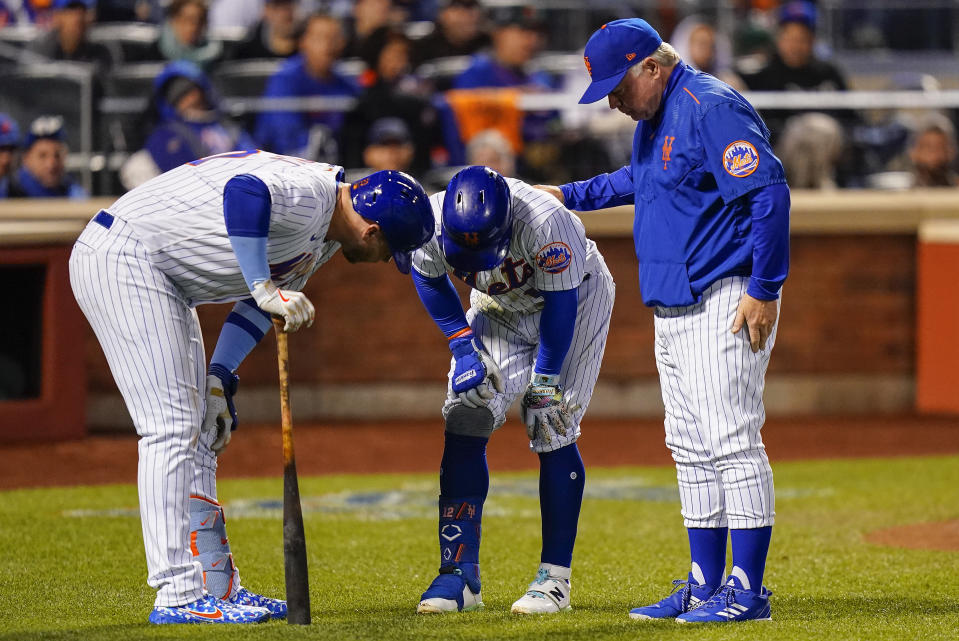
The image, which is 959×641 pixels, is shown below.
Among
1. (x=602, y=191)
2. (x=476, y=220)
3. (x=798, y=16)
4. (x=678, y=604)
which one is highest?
(x=798, y=16)

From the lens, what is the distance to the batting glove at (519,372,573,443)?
181 inches

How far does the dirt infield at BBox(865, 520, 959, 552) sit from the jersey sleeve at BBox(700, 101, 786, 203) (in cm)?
275

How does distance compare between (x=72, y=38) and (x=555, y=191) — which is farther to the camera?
(x=72, y=38)

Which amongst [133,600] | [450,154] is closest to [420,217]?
A: [133,600]

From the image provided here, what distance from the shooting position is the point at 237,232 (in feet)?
13.3

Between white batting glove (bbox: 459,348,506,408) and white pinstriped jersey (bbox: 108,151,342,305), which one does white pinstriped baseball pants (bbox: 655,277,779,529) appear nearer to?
white batting glove (bbox: 459,348,506,408)

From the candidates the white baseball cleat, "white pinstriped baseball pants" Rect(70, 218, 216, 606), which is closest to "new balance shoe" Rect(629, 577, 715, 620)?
the white baseball cleat

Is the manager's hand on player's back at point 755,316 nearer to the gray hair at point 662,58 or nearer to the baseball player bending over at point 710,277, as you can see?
the baseball player bending over at point 710,277

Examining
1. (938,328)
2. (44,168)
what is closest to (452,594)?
(44,168)

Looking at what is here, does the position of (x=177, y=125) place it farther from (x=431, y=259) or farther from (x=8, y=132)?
(x=431, y=259)

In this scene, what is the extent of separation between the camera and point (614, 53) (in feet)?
14.4

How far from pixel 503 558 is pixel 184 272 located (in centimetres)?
231

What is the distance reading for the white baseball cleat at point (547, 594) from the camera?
460 cm

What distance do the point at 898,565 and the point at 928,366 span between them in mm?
5500
